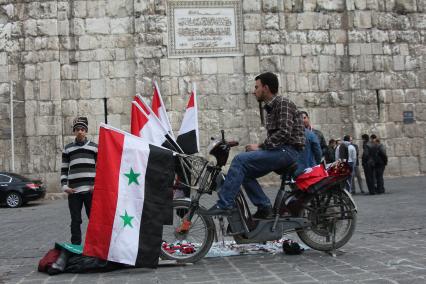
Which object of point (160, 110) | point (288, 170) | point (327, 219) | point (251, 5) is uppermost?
point (251, 5)

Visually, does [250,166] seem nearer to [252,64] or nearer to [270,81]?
[270,81]

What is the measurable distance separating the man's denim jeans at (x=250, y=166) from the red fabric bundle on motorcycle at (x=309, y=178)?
0.29m

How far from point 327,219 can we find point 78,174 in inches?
136

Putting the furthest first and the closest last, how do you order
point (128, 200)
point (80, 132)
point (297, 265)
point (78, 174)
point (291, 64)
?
point (291, 64)
point (80, 132)
point (78, 174)
point (128, 200)
point (297, 265)

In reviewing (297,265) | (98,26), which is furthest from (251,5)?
(297,265)

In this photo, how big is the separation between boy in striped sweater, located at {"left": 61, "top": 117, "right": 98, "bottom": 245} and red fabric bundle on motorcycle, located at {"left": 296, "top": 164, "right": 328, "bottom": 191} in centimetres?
293

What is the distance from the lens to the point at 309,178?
21.7 feet

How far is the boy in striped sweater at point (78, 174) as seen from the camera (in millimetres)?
7574

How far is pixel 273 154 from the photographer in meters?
6.43

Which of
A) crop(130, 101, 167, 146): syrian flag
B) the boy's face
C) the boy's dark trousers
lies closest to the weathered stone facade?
the boy's face

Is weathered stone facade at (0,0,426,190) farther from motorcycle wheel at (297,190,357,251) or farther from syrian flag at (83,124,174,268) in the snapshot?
syrian flag at (83,124,174,268)

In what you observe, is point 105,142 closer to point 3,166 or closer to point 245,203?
Result: point 245,203

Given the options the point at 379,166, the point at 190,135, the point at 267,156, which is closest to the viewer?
the point at 267,156

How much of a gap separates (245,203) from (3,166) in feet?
47.6
